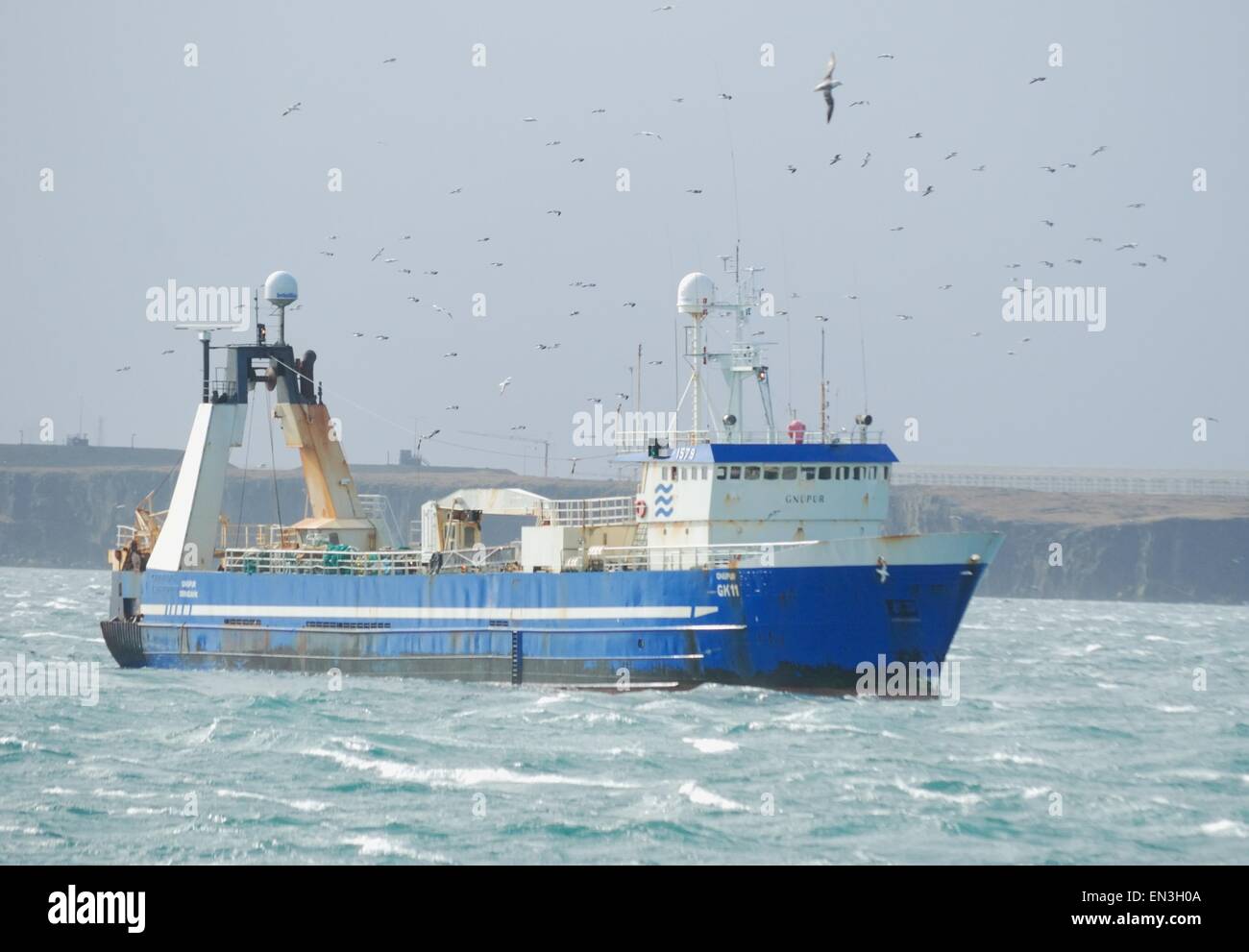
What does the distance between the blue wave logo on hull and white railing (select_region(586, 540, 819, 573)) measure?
926 mm

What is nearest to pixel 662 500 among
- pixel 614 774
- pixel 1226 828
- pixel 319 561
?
pixel 319 561

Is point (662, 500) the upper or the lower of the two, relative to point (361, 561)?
upper

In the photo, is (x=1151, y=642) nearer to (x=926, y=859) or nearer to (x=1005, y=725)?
(x=1005, y=725)

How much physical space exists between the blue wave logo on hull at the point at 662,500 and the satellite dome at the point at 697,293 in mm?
5241

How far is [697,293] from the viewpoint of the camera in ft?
158

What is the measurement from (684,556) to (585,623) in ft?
9.72

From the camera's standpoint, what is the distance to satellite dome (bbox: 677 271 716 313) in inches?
1889

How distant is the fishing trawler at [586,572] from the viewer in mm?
41844

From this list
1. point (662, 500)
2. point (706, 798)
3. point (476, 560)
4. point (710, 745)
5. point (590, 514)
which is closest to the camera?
point (706, 798)

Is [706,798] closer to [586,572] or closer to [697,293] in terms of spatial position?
[586,572]

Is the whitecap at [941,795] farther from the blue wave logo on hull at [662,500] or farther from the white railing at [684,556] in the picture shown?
the blue wave logo on hull at [662,500]

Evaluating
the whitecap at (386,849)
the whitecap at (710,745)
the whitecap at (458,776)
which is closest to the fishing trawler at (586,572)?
the whitecap at (710,745)

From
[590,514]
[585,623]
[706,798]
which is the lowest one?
[706,798]
